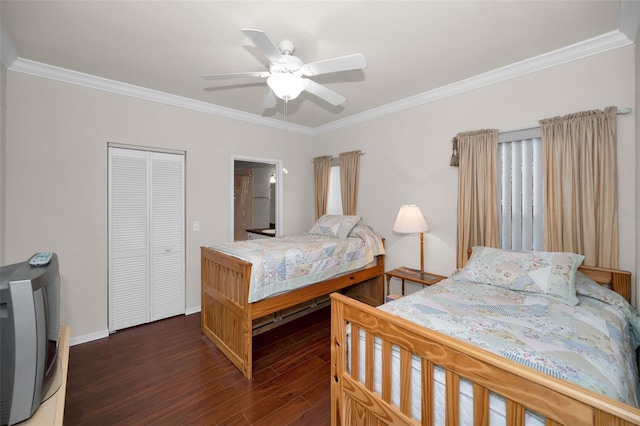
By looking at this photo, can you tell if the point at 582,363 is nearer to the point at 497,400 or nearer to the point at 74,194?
the point at 497,400

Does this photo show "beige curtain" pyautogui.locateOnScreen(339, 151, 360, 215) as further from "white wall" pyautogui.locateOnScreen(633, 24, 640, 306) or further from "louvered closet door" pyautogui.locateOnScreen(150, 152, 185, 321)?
"white wall" pyautogui.locateOnScreen(633, 24, 640, 306)

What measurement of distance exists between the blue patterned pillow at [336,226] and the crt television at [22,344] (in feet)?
9.11


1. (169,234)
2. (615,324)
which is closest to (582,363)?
(615,324)

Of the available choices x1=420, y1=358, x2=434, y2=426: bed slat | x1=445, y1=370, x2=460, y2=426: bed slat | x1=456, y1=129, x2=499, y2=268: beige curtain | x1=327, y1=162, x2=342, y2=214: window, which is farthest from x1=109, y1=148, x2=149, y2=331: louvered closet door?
x1=456, y1=129, x2=499, y2=268: beige curtain

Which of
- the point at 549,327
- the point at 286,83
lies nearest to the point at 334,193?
the point at 286,83

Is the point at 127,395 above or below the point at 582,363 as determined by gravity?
below

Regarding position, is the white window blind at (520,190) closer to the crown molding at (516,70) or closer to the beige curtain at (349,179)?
the crown molding at (516,70)

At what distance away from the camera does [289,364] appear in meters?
2.40

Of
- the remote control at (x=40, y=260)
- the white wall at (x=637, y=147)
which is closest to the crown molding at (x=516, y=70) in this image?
the white wall at (x=637, y=147)

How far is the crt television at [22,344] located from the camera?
928mm

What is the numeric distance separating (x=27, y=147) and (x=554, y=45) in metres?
4.70

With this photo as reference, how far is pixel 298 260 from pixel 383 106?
7.73 ft

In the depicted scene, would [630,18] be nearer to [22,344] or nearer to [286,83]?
[286,83]

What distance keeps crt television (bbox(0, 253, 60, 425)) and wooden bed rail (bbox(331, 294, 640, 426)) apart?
4.13 feet
